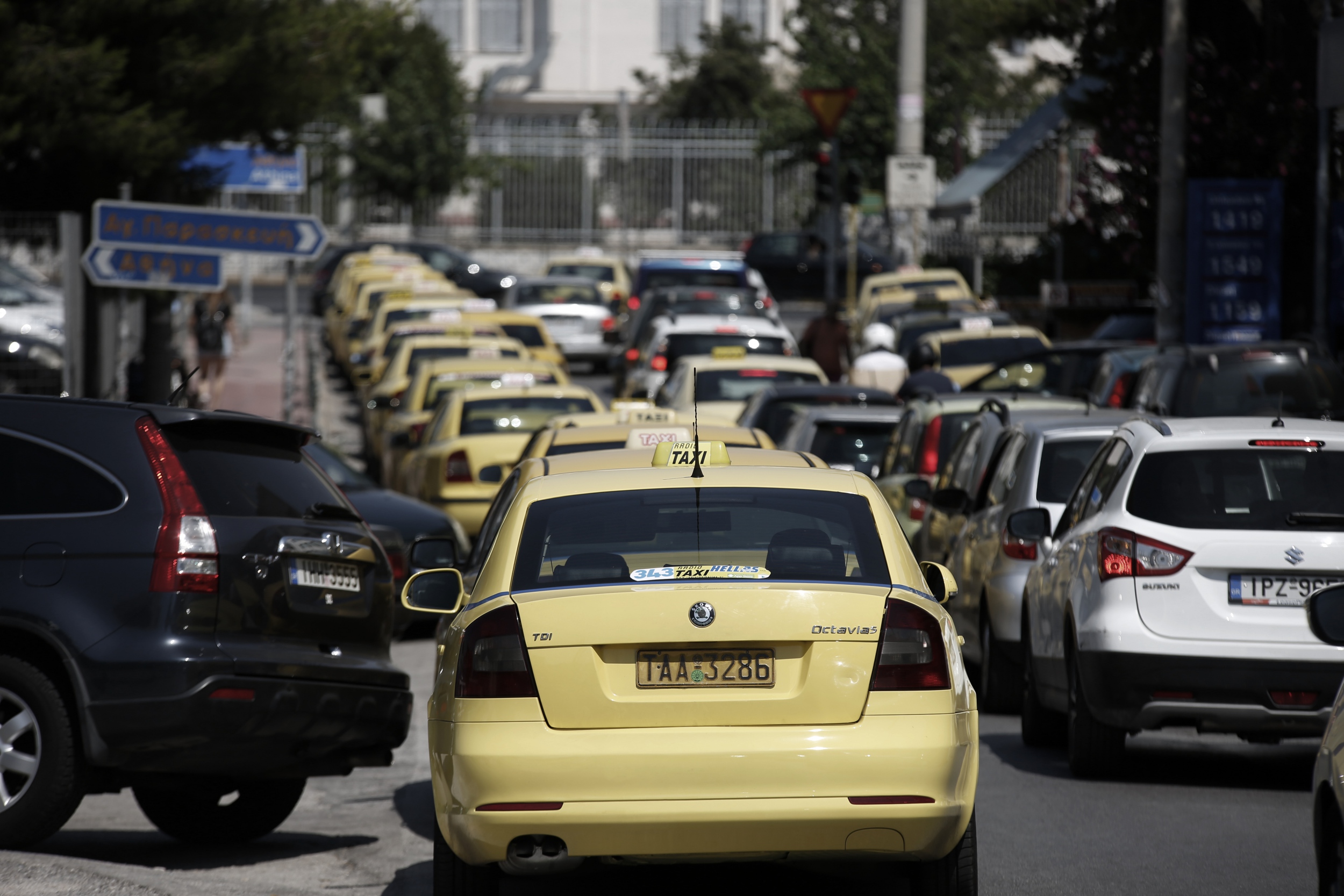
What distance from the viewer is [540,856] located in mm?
6082

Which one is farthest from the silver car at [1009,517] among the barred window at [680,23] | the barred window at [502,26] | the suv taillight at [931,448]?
the barred window at [502,26]

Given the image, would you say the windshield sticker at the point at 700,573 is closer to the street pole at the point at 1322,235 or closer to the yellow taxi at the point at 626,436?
the yellow taxi at the point at 626,436

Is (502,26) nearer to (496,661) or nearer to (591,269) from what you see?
(591,269)

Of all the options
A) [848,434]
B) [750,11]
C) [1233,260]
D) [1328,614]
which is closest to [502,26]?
[750,11]

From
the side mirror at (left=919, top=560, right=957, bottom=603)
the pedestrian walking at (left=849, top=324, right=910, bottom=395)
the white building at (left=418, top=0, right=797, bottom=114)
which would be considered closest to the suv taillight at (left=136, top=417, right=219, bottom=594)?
the side mirror at (left=919, top=560, right=957, bottom=603)

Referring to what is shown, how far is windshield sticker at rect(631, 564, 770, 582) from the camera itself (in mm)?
6250

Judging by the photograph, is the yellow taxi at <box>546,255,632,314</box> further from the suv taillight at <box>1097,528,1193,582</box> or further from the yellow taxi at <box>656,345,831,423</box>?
the suv taillight at <box>1097,528,1193,582</box>

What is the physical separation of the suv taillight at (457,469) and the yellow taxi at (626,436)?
4237 millimetres

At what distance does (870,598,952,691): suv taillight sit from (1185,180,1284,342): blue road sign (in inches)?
683

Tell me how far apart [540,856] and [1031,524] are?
484 centimetres

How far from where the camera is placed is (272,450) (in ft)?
28.8

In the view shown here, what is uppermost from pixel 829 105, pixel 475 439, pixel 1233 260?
pixel 829 105

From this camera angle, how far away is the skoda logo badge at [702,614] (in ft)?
20.0

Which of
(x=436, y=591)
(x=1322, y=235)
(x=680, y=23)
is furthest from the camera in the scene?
(x=680, y=23)
